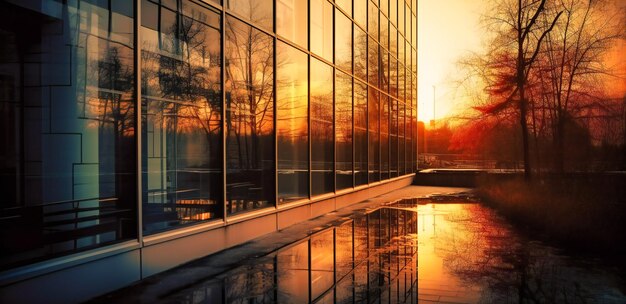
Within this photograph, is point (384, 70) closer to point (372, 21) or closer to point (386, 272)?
point (372, 21)

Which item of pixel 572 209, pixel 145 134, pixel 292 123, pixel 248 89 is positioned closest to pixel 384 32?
pixel 292 123

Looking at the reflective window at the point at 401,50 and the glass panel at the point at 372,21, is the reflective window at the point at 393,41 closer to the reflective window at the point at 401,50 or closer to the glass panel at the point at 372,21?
the reflective window at the point at 401,50

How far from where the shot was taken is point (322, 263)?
30.7ft

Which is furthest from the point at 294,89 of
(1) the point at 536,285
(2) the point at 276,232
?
(1) the point at 536,285

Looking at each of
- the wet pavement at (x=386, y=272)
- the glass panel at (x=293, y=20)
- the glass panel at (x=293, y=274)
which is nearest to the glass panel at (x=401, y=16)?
the glass panel at (x=293, y=20)

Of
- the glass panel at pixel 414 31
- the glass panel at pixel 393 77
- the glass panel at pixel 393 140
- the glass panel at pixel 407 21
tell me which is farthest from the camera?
the glass panel at pixel 414 31

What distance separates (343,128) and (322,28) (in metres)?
3.85

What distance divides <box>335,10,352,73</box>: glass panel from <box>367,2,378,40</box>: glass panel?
3161 millimetres

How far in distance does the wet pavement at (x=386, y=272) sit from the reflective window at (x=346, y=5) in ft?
29.6

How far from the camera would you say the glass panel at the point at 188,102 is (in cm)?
1068

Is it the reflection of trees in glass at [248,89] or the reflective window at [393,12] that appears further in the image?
the reflective window at [393,12]

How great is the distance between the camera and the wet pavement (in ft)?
23.6

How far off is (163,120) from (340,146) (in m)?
8.51

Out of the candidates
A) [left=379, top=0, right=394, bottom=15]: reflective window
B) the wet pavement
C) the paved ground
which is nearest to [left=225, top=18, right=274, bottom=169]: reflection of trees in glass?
the paved ground
